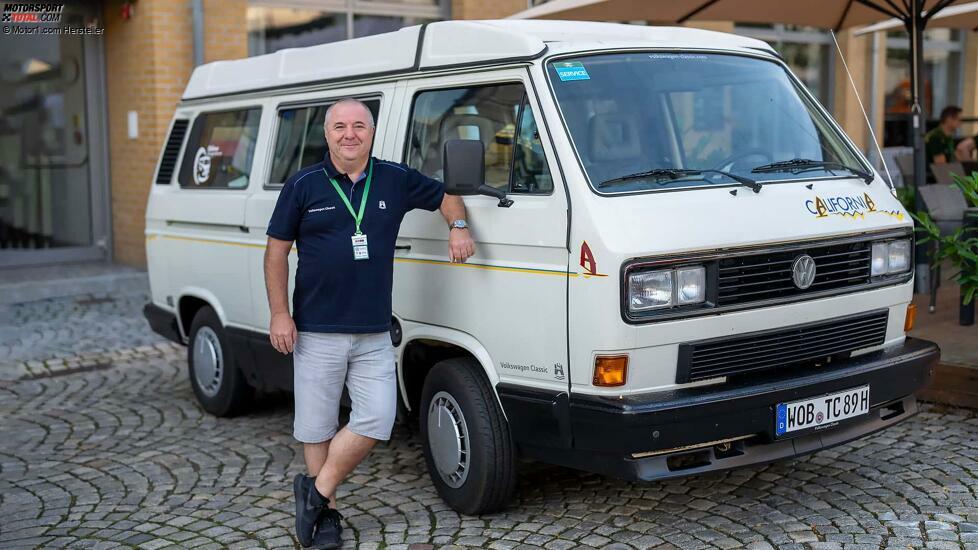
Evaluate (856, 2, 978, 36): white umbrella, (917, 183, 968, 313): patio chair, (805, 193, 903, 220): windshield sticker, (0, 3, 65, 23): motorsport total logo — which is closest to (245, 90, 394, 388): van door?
(805, 193, 903, 220): windshield sticker

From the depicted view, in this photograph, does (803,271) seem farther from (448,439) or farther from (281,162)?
(281,162)

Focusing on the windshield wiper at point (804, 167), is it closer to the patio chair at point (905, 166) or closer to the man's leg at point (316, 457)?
the man's leg at point (316, 457)

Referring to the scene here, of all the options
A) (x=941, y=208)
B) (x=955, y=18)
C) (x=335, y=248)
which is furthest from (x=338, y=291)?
(x=955, y=18)

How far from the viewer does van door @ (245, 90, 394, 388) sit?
598 centimetres

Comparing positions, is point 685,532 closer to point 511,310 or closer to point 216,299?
point 511,310

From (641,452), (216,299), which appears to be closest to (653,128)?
(641,452)

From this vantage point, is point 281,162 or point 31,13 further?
point 31,13

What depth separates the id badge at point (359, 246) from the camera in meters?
4.61

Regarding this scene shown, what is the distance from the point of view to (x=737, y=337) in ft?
14.8

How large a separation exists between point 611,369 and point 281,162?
2753 mm

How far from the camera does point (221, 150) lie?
6961 millimetres

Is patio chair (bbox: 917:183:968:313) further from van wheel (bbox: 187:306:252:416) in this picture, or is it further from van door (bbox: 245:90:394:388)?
van wheel (bbox: 187:306:252:416)

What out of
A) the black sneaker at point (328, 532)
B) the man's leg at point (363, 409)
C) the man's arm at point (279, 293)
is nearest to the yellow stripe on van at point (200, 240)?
the man's arm at point (279, 293)

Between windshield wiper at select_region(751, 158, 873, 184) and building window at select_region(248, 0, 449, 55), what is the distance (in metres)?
7.75
